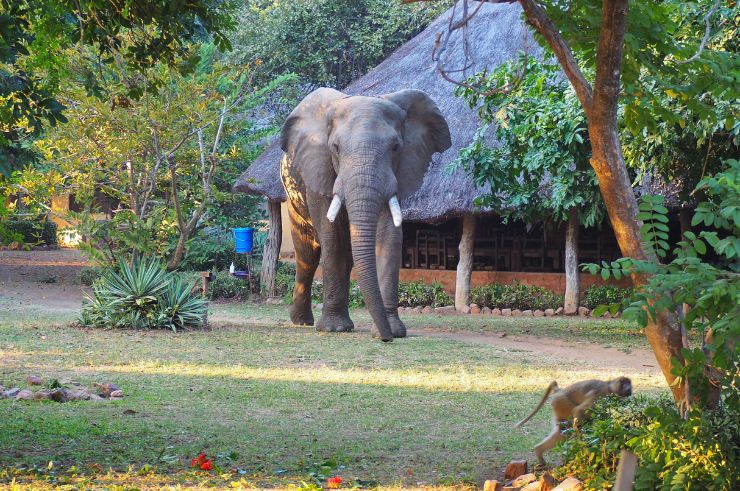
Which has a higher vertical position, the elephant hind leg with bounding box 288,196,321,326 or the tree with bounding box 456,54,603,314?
the tree with bounding box 456,54,603,314

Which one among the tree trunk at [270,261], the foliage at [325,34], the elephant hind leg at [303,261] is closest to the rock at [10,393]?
the elephant hind leg at [303,261]

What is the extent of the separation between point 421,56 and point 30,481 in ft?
60.9

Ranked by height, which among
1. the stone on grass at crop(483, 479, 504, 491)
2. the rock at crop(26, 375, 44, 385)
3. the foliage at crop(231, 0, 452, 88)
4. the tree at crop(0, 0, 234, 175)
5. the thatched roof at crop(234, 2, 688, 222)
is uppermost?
the foliage at crop(231, 0, 452, 88)

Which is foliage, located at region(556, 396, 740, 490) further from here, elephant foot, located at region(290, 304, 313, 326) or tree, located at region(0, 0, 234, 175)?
elephant foot, located at region(290, 304, 313, 326)

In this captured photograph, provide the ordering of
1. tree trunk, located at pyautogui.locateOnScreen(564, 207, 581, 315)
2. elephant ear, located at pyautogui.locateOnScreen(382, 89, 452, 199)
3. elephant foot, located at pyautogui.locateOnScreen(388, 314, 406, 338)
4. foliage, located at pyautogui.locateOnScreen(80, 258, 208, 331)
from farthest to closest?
tree trunk, located at pyautogui.locateOnScreen(564, 207, 581, 315)
foliage, located at pyautogui.locateOnScreen(80, 258, 208, 331)
elephant ear, located at pyautogui.locateOnScreen(382, 89, 452, 199)
elephant foot, located at pyautogui.locateOnScreen(388, 314, 406, 338)

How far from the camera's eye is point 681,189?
53.8 feet

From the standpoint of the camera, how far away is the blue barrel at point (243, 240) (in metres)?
24.0

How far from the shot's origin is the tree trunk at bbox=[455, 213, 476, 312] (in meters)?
20.5

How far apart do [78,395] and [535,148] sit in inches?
347

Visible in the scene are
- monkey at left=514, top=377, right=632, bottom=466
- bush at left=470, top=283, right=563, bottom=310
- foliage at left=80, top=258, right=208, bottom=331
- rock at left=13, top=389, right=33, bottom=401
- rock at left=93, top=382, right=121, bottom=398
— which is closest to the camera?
monkey at left=514, top=377, right=632, bottom=466

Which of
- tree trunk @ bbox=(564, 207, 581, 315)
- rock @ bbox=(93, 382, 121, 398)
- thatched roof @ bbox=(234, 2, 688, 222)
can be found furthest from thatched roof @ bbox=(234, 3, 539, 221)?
rock @ bbox=(93, 382, 121, 398)

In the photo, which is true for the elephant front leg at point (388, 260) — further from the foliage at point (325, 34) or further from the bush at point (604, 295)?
the foliage at point (325, 34)

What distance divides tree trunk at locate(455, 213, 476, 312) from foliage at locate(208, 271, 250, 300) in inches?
216

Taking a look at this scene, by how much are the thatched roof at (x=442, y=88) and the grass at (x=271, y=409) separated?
6325 mm
